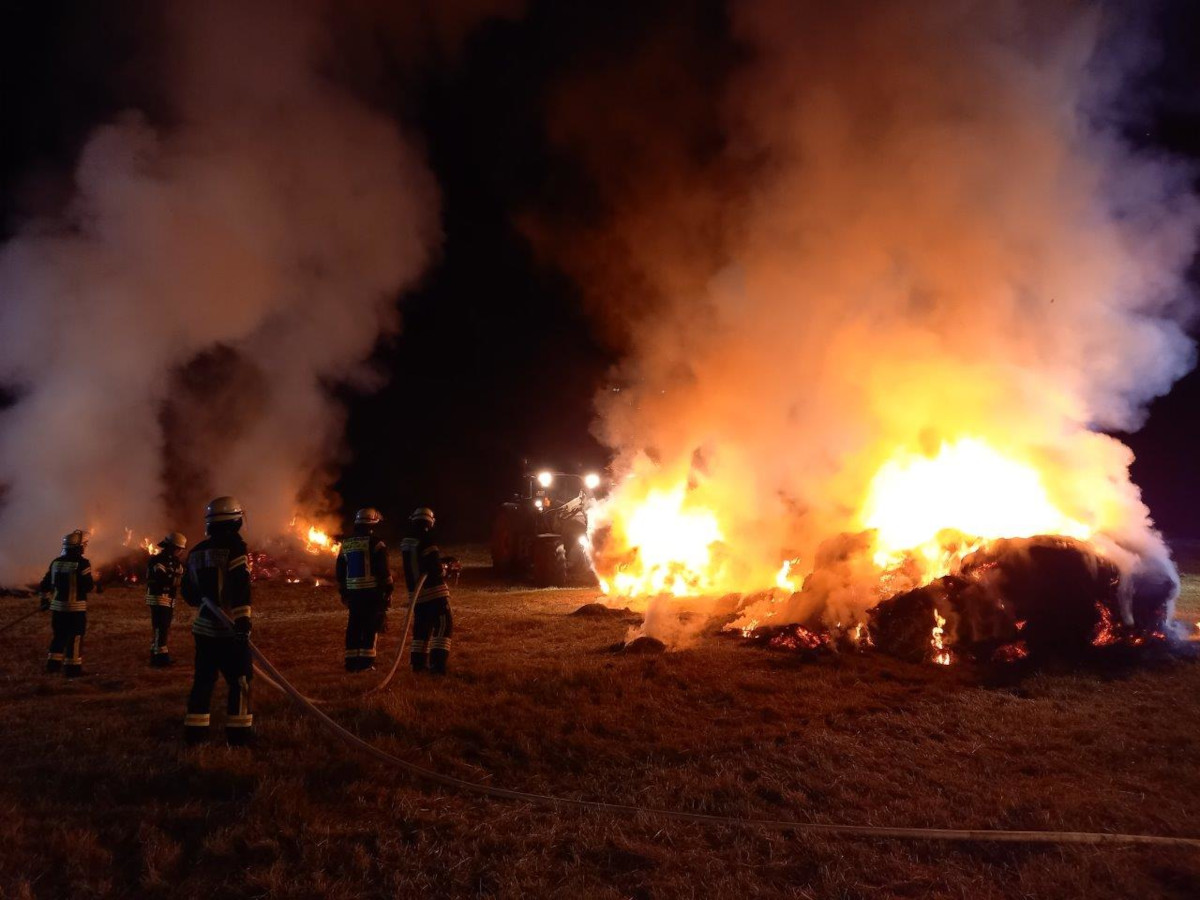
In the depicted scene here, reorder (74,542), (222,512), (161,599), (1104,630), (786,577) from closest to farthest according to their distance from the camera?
(222,512), (74,542), (1104,630), (161,599), (786,577)

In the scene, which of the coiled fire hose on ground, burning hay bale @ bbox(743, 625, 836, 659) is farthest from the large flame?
the coiled fire hose on ground

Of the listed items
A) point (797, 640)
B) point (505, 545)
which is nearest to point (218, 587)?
point (797, 640)

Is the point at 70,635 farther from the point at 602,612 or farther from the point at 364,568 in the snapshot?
the point at 602,612

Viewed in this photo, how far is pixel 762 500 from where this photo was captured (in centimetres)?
1761

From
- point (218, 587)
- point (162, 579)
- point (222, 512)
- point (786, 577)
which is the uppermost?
point (222, 512)

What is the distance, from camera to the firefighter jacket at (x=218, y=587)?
5.91 meters

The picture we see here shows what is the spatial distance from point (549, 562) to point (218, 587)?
588 inches

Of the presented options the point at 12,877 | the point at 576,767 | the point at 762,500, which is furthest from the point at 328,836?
the point at 762,500

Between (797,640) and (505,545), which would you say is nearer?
(797,640)

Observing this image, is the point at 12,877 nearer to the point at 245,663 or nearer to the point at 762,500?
the point at 245,663

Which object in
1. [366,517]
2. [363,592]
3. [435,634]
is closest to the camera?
[435,634]

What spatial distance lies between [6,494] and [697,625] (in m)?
18.1

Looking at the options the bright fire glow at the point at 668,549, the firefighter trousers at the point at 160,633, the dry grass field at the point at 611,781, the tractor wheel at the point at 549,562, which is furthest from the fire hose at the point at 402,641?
the tractor wheel at the point at 549,562

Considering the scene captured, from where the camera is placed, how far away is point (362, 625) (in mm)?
9031
